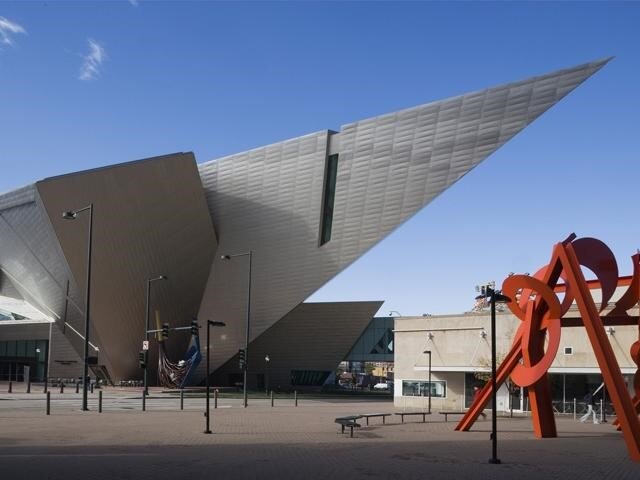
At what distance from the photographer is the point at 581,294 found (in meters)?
20.3

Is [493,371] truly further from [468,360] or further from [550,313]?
[468,360]

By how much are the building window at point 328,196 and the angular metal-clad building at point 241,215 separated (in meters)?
0.10

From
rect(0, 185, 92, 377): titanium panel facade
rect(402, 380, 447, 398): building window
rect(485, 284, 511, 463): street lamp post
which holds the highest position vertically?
rect(0, 185, 92, 377): titanium panel facade

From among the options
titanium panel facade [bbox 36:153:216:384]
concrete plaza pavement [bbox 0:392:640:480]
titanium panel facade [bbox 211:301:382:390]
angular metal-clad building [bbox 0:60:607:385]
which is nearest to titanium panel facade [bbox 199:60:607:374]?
angular metal-clad building [bbox 0:60:607:385]

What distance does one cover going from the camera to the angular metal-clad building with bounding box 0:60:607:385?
44188mm

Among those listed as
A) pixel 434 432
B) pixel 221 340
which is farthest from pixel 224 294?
pixel 434 432

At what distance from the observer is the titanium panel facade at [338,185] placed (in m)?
42.3

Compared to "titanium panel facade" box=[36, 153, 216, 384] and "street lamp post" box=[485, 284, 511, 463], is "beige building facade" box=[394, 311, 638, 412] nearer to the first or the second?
"street lamp post" box=[485, 284, 511, 463]

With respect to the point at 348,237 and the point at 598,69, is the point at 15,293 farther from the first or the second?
the point at 598,69

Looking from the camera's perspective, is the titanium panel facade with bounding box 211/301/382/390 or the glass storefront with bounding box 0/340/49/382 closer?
the titanium panel facade with bounding box 211/301/382/390

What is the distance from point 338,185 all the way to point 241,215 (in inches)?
336

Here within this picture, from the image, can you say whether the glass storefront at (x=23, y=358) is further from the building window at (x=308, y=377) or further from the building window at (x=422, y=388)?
the building window at (x=422, y=388)

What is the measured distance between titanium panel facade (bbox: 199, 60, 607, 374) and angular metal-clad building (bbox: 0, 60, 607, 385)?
75 millimetres

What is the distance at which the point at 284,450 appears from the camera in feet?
59.2
